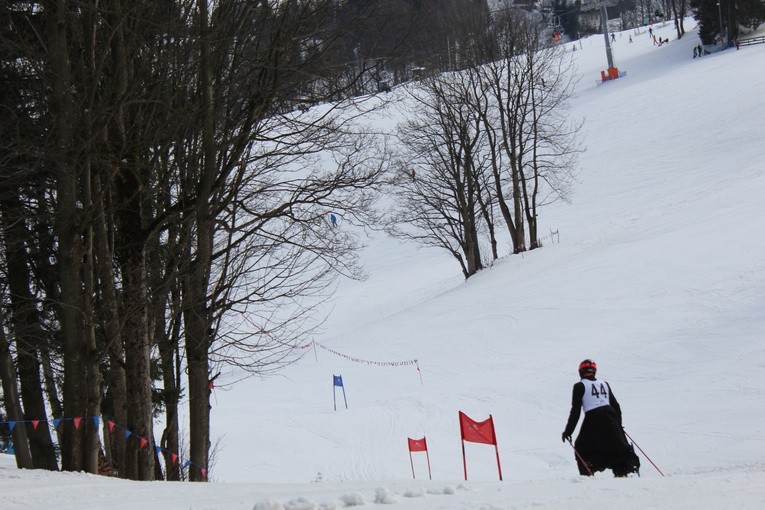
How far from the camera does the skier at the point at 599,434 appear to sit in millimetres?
9031

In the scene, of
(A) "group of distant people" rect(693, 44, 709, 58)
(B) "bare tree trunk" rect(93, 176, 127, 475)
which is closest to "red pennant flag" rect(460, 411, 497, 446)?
(B) "bare tree trunk" rect(93, 176, 127, 475)

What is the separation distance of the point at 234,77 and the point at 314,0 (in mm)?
1432

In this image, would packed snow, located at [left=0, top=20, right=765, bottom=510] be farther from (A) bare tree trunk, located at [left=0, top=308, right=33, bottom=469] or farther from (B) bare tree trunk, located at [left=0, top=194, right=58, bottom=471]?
(A) bare tree trunk, located at [left=0, top=308, right=33, bottom=469]

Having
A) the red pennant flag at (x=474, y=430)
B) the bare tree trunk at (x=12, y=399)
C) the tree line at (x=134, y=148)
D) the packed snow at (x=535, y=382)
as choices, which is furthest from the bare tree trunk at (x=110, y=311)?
the red pennant flag at (x=474, y=430)

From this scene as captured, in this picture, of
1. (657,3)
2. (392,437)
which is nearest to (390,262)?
(392,437)

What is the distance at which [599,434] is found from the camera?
9047 mm

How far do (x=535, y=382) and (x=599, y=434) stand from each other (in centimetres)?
1281

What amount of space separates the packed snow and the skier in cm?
38

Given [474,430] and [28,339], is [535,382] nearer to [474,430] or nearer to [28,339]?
[474,430]

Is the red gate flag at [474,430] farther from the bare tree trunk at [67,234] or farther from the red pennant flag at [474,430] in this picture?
the bare tree trunk at [67,234]

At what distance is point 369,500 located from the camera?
6.79 metres

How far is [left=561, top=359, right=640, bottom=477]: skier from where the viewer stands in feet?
29.6

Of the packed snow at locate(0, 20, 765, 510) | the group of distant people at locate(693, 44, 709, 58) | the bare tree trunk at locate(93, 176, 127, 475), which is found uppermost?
the group of distant people at locate(693, 44, 709, 58)

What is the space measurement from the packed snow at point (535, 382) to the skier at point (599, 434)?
0.38 metres
